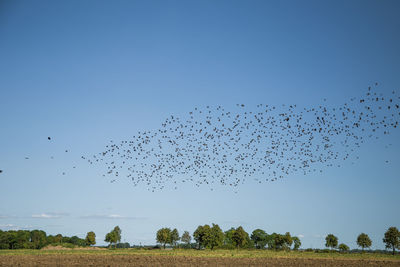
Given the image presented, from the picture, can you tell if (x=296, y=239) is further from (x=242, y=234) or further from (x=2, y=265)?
(x=2, y=265)

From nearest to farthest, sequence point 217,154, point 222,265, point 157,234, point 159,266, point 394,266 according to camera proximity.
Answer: point 217,154 → point 159,266 → point 222,265 → point 394,266 → point 157,234

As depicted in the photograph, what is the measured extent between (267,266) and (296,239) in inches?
6173

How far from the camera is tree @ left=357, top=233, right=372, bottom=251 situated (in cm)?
13275

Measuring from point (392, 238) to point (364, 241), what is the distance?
16.8m

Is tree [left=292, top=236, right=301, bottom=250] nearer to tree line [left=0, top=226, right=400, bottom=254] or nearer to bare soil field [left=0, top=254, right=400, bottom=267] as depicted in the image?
tree line [left=0, top=226, right=400, bottom=254]

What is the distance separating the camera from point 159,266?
38094mm

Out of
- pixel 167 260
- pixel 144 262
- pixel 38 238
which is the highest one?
pixel 144 262

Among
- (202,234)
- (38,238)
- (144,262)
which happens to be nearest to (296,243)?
(202,234)

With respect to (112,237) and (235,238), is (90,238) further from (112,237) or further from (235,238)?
(235,238)

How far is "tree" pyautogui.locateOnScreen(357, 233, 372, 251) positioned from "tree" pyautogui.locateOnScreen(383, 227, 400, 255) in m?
Answer: 13.9

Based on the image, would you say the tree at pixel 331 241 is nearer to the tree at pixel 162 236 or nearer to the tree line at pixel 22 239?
the tree at pixel 162 236

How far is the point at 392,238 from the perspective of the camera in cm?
11794

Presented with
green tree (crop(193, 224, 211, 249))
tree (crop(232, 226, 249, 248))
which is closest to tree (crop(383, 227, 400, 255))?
tree (crop(232, 226, 249, 248))

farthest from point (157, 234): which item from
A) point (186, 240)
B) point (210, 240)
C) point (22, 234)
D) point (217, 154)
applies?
point (217, 154)
